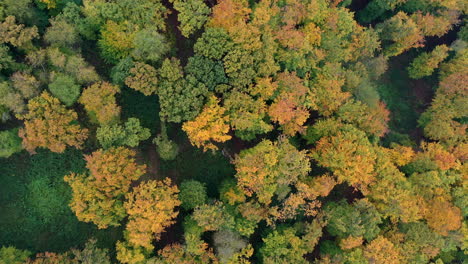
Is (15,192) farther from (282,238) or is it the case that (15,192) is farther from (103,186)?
(282,238)

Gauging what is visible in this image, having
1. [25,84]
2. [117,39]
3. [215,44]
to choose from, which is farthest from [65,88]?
[215,44]

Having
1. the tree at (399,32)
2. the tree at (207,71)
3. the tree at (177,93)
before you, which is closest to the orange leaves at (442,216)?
the tree at (399,32)

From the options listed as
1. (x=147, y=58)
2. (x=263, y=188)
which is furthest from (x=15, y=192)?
(x=263, y=188)

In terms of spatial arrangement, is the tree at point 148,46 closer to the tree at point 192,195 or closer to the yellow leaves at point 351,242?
the tree at point 192,195

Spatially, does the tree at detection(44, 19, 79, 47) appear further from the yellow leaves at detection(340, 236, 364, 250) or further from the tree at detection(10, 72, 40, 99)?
the yellow leaves at detection(340, 236, 364, 250)

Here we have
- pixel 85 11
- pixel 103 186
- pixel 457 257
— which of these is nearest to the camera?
pixel 103 186

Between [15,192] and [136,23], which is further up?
[136,23]

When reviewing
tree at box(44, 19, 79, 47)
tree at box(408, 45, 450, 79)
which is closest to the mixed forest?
tree at box(44, 19, 79, 47)
